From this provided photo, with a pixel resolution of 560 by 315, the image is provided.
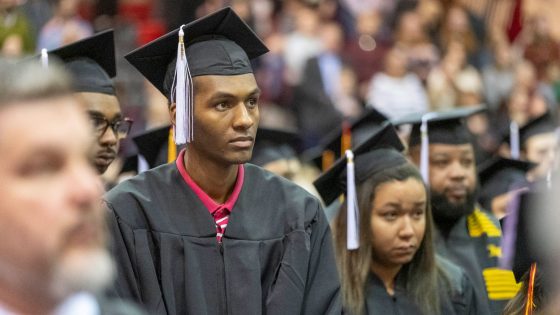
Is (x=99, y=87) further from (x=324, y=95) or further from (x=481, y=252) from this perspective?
(x=324, y=95)

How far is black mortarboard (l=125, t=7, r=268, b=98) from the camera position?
425 cm

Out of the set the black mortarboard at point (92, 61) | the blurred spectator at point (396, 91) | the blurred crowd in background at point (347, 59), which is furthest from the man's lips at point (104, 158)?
the blurred spectator at point (396, 91)

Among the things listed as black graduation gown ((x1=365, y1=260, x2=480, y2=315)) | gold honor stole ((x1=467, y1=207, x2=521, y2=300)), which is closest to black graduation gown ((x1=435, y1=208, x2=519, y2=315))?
gold honor stole ((x1=467, y1=207, x2=521, y2=300))

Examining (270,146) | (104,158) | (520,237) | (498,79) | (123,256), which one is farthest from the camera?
(498,79)

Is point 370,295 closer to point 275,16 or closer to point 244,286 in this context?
point 244,286

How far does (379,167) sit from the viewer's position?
5168 millimetres

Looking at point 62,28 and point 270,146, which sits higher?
point 62,28

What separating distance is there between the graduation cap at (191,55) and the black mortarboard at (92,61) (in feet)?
1.87

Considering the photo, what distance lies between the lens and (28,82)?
6.14 feet

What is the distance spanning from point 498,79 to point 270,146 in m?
7.15

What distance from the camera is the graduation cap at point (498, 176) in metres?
6.95

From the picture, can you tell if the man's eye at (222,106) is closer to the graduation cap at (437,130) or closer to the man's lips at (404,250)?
the man's lips at (404,250)

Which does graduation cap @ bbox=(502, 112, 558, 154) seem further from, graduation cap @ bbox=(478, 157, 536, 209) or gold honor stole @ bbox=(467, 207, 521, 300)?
gold honor stole @ bbox=(467, 207, 521, 300)

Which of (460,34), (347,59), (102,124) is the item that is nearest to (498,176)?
(102,124)
